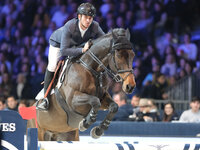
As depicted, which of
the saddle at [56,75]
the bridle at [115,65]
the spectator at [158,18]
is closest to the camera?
the bridle at [115,65]

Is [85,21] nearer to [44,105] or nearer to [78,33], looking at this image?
[78,33]

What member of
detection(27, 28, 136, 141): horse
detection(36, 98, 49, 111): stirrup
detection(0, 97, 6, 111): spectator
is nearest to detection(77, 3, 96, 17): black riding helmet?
detection(27, 28, 136, 141): horse

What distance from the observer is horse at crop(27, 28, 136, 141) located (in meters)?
5.60

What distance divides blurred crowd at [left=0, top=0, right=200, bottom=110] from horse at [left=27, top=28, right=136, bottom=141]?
4.97 meters

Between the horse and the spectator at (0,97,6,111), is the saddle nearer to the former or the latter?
the horse

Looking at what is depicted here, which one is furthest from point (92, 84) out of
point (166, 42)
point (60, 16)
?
point (60, 16)

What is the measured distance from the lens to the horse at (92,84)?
18.4ft

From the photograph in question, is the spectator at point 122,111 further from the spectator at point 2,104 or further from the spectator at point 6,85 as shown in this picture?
the spectator at point 6,85

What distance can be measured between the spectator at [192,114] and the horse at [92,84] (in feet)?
11.9

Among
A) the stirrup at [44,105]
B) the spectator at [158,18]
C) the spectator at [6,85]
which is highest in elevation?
the spectator at [158,18]

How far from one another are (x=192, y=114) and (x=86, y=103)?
4.26 m

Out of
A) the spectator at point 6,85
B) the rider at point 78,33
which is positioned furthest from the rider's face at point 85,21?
the spectator at point 6,85

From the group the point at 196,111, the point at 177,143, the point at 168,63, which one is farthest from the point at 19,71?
the point at 177,143

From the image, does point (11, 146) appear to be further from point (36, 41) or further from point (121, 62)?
point (36, 41)
